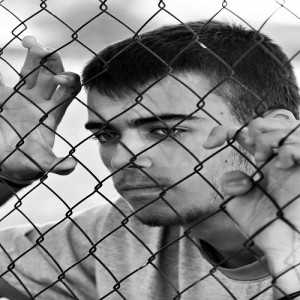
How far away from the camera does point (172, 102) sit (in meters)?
2.11

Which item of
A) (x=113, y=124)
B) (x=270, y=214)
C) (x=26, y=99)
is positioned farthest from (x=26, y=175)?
(x=270, y=214)

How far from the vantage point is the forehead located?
211 centimetres

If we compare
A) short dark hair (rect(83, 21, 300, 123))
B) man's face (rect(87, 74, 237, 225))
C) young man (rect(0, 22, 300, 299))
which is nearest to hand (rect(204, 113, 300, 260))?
young man (rect(0, 22, 300, 299))

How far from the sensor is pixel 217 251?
249cm

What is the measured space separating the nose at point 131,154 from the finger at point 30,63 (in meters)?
0.34

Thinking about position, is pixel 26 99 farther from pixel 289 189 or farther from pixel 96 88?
pixel 289 189

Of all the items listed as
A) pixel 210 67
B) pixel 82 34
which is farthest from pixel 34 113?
pixel 82 34

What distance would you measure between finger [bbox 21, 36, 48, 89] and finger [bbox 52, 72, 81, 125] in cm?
8

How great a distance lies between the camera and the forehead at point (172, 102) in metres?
2.11

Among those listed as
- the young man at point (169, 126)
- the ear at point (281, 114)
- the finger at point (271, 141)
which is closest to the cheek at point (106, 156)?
the young man at point (169, 126)

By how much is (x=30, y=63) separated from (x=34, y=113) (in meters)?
0.16

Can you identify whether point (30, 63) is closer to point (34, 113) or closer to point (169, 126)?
point (34, 113)

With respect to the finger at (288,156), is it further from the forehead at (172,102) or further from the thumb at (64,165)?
the thumb at (64,165)

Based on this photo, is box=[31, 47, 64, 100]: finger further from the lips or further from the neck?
the neck
